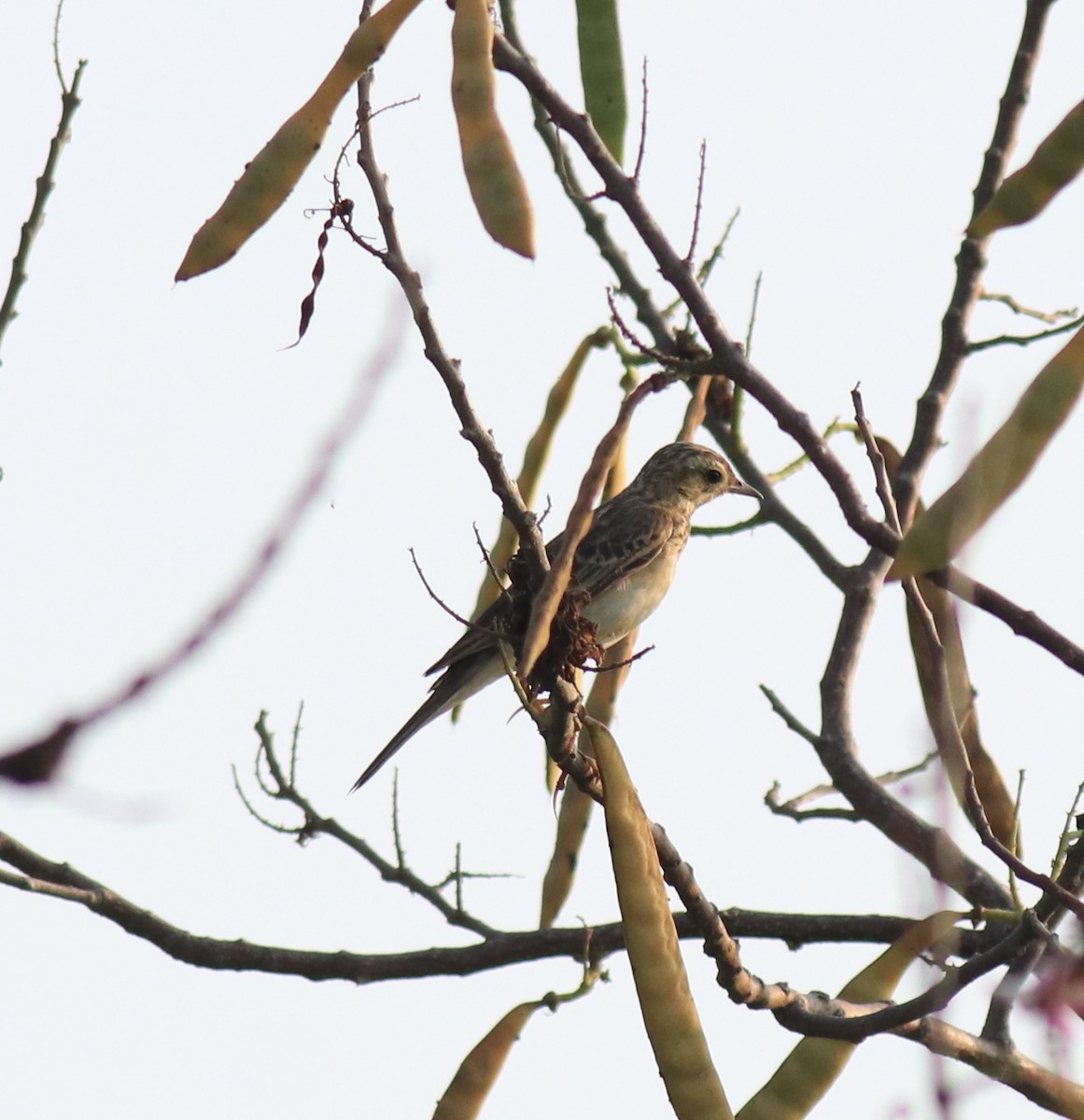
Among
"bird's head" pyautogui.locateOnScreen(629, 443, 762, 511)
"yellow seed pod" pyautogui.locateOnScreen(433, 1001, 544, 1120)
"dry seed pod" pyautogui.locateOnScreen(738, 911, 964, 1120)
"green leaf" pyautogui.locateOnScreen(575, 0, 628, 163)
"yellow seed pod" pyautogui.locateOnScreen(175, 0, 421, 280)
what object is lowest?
"dry seed pod" pyautogui.locateOnScreen(738, 911, 964, 1120)

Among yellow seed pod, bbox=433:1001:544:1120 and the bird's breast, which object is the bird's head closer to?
the bird's breast

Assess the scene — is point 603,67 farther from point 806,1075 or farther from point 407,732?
point 407,732

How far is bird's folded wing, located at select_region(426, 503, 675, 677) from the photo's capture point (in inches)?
308

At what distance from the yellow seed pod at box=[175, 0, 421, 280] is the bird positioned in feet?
14.8

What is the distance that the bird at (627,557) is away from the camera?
780 cm

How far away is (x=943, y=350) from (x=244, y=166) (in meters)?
4.42

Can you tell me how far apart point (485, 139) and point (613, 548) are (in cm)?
622

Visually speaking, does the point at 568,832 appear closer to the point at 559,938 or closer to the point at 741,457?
the point at 559,938

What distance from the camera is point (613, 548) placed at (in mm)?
8477

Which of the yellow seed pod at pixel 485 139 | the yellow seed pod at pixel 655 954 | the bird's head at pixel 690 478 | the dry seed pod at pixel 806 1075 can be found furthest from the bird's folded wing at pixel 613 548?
the yellow seed pod at pixel 485 139

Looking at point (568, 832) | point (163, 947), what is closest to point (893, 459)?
point (568, 832)

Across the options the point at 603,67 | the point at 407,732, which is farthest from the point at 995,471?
the point at 407,732

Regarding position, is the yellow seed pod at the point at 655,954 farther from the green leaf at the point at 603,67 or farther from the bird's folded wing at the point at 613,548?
the bird's folded wing at the point at 613,548

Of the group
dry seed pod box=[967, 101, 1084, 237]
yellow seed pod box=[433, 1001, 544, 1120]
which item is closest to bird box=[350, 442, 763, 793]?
yellow seed pod box=[433, 1001, 544, 1120]
